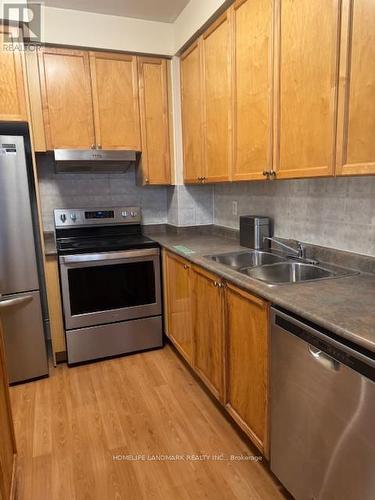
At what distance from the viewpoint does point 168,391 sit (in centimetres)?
227

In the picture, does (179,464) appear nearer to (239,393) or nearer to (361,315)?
(239,393)

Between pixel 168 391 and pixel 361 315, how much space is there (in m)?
1.50

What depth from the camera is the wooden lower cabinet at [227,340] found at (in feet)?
5.02

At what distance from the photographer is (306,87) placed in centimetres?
150

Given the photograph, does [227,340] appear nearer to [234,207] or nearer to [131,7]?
[234,207]

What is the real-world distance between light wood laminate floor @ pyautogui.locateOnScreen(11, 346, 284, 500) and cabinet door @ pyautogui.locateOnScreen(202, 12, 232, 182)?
4.89 feet

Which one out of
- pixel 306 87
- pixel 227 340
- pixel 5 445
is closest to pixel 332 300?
pixel 227 340

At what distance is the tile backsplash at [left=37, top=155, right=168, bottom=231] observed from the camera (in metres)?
2.92

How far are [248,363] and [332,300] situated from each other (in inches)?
21.0

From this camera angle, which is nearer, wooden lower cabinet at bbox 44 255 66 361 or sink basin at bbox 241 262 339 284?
sink basin at bbox 241 262 339 284

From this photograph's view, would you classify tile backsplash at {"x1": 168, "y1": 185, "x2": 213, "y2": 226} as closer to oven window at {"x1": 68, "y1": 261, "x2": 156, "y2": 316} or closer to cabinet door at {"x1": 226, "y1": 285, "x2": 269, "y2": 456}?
oven window at {"x1": 68, "y1": 261, "x2": 156, "y2": 316}

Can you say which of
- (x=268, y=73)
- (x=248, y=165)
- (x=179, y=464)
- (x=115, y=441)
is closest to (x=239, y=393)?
(x=179, y=464)

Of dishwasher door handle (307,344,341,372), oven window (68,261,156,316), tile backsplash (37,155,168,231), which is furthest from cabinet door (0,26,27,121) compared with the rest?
dishwasher door handle (307,344,341,372)

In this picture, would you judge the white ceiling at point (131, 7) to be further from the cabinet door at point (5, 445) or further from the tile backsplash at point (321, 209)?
the cabinet door at point (5, 445)
